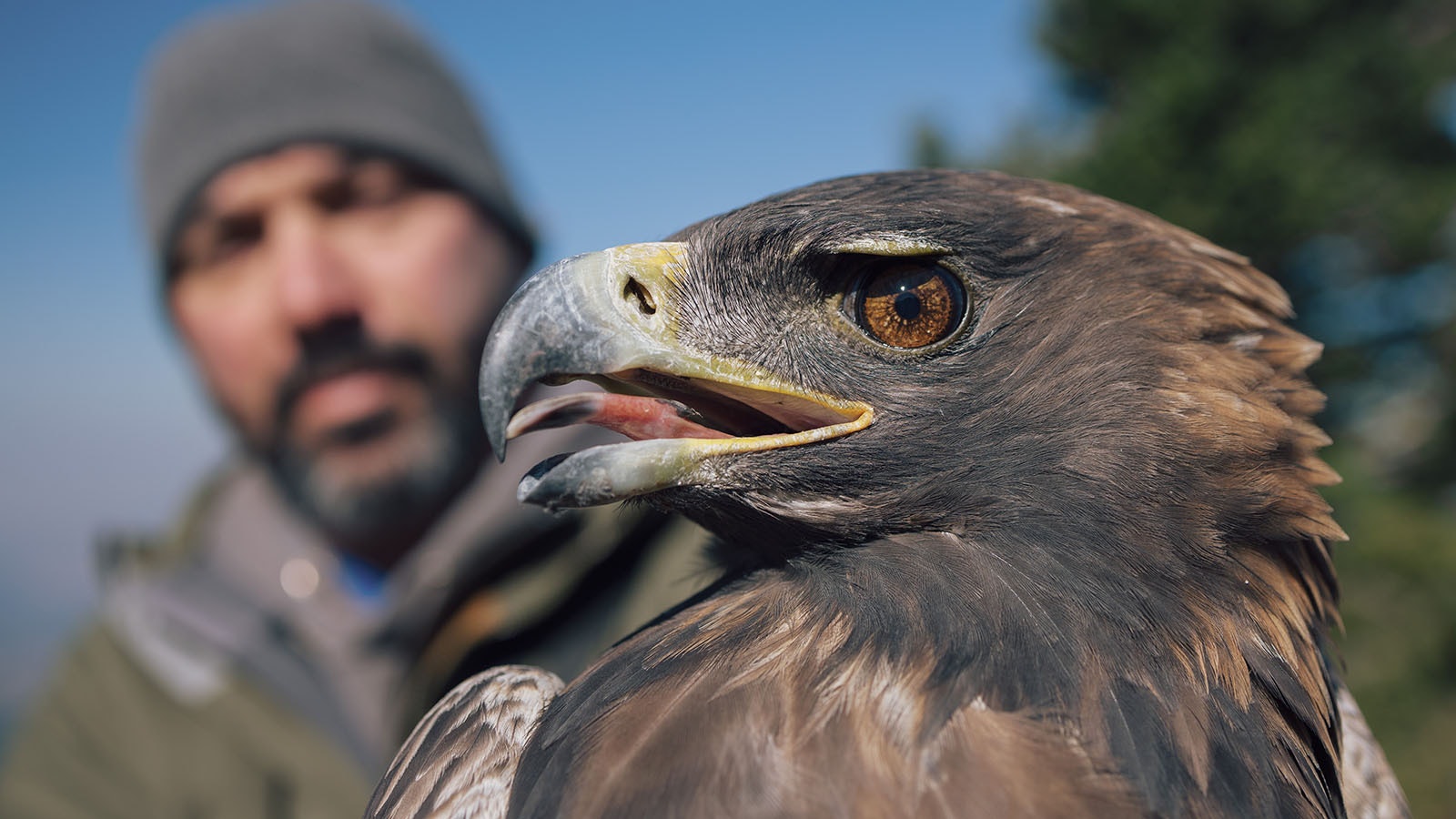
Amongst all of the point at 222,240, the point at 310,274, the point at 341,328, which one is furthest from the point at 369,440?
the point at 222,240

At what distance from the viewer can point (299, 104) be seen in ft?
14.3

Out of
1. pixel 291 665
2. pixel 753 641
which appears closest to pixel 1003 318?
pixel 753 641

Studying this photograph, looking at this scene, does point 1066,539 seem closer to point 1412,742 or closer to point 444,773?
point 444,773

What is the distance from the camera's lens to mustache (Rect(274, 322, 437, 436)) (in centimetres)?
407

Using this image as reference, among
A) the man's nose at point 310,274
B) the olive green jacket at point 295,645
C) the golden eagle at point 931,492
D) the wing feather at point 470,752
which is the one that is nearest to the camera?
the golden eagle at point 931,492

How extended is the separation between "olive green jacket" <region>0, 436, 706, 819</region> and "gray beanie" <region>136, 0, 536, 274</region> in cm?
152

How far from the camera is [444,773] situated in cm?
169

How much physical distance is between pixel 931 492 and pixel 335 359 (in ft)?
10.4

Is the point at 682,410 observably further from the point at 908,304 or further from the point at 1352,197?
the point at 1352,197

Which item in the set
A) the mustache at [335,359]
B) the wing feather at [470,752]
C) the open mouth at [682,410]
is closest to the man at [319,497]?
the mustache at [335,359]

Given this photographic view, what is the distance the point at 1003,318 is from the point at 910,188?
0.29 metres

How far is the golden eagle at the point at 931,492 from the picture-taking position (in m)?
1.54

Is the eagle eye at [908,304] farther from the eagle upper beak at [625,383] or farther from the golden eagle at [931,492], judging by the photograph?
the eagle upper beak at [625,383]

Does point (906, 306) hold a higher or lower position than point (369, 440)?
higher
